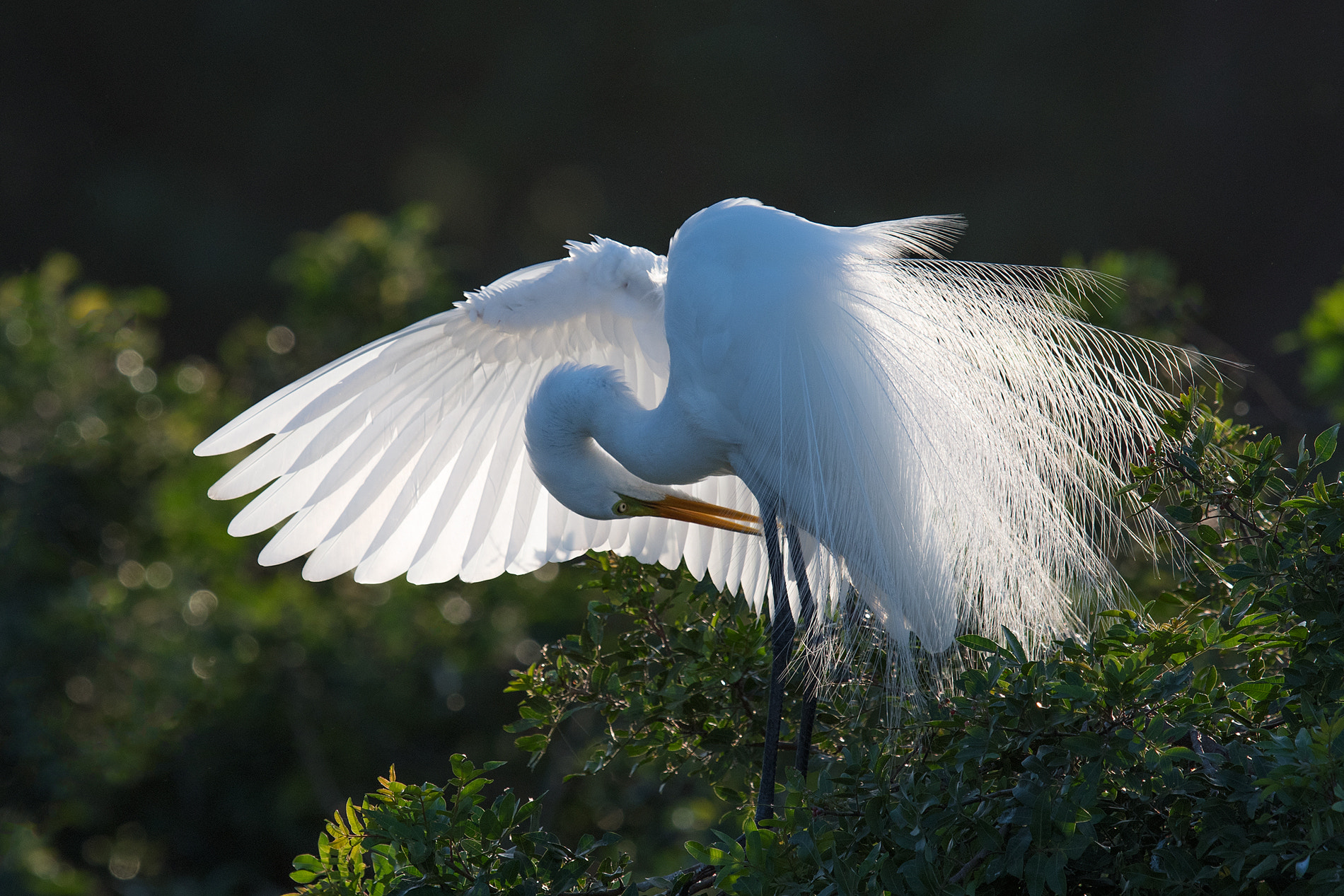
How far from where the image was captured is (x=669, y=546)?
74.4 inches

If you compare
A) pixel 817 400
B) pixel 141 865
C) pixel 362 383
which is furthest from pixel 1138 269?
pixel 141 865

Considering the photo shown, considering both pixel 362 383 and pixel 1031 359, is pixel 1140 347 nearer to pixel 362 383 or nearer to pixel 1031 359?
pixel 1031 359

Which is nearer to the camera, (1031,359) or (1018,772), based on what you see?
(1018,772)

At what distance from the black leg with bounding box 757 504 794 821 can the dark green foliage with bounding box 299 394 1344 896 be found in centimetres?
23

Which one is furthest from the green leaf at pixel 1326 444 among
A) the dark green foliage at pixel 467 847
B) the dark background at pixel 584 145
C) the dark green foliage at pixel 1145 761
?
the dark background at pixel 584 145

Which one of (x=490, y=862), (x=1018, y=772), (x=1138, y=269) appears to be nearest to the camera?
(x=1018, y=772)

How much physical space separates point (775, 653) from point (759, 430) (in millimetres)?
272

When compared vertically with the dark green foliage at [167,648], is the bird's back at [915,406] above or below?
below

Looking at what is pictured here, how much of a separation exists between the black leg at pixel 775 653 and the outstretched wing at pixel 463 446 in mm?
129

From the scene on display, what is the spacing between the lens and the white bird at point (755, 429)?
1.30 metres

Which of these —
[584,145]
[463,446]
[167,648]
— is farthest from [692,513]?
[584,145]

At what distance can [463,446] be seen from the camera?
6.11 ft

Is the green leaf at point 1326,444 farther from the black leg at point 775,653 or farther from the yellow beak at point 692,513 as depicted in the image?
the yellow beak at point 692,513

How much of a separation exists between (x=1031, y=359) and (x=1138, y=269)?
107 cm
